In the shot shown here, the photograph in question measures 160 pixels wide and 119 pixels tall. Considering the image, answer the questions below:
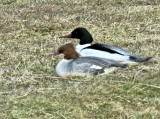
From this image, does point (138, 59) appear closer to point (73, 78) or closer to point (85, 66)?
point (85, 66)

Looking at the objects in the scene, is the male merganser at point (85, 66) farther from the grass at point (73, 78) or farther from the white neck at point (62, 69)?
the grass at point (73, 78)

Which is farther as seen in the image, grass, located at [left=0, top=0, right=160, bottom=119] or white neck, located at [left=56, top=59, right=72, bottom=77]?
white neck, located at [left=56, top=59, right=72, bottom=77]

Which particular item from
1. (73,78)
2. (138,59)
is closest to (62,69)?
(73,78)

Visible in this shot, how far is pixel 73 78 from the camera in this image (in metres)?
6.85

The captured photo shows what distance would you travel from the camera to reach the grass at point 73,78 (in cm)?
566

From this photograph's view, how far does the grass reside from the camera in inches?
223

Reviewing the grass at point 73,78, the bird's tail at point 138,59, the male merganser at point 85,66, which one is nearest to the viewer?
the grass at point 73,78

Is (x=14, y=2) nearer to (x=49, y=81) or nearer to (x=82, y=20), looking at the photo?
(x=82, y=20)

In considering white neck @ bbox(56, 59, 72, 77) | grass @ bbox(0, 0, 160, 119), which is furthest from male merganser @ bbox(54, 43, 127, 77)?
grass @ bbox(0, 0, 160, 119)

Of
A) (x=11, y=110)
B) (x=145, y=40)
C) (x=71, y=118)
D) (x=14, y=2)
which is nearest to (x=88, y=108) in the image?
(x=71, y=118)

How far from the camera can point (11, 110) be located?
222 inches

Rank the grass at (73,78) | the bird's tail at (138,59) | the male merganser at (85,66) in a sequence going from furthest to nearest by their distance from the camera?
the bird's tail at (138,59) < the male merganser at (85,66) < the grass at (73,78)

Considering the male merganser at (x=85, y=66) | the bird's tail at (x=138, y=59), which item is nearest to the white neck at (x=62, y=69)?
the male merganser at (x=85, y=66)

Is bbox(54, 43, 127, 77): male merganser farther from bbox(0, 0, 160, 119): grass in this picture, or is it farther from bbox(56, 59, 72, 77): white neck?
bbox(0, 0, 160, 119): grass
